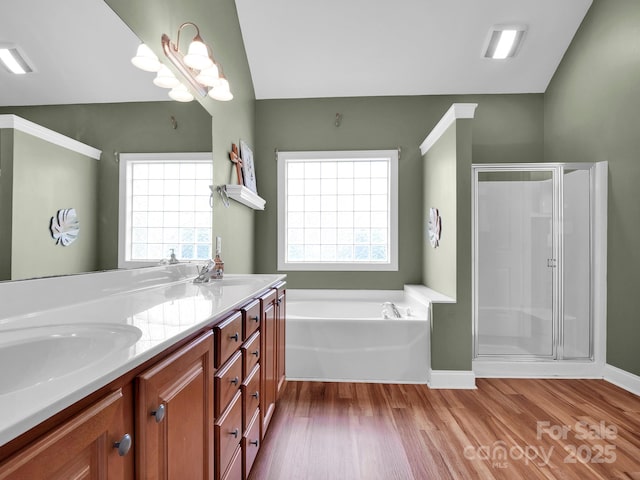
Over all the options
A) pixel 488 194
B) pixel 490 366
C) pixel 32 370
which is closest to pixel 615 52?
pixel 488 194

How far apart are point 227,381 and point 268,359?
0.71 metres

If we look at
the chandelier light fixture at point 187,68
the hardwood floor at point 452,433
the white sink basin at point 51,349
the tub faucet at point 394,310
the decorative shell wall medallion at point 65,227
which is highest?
the chandelier light fixture at point 187,68

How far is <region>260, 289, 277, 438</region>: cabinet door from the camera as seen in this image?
1.85m

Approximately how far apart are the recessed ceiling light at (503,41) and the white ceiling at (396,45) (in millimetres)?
51

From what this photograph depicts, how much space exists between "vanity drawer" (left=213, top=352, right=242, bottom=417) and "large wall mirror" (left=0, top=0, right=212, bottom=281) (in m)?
0.66

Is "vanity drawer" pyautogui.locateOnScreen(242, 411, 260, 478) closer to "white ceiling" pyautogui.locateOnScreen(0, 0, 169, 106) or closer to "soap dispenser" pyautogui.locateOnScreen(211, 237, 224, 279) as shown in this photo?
"soap dispenser" pyautogui.locateOnScreen(211, 237, 224, 279)

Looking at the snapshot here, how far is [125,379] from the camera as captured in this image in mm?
716

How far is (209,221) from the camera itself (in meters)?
2.37

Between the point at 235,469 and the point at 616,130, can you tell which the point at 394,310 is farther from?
the point at 616,130

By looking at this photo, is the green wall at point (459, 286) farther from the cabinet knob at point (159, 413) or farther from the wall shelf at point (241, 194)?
the cabinet knob at point (159, 413)

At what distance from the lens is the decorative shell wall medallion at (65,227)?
3.81ft

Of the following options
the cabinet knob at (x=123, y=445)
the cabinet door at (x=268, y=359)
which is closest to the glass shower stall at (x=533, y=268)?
the cabinet door at (x=268, y=359)

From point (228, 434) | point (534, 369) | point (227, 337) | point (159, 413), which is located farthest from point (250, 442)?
point (534, 369)

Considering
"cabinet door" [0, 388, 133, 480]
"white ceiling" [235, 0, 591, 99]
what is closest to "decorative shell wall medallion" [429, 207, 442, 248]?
"white ceiling" [235, 0, 591, 99]
